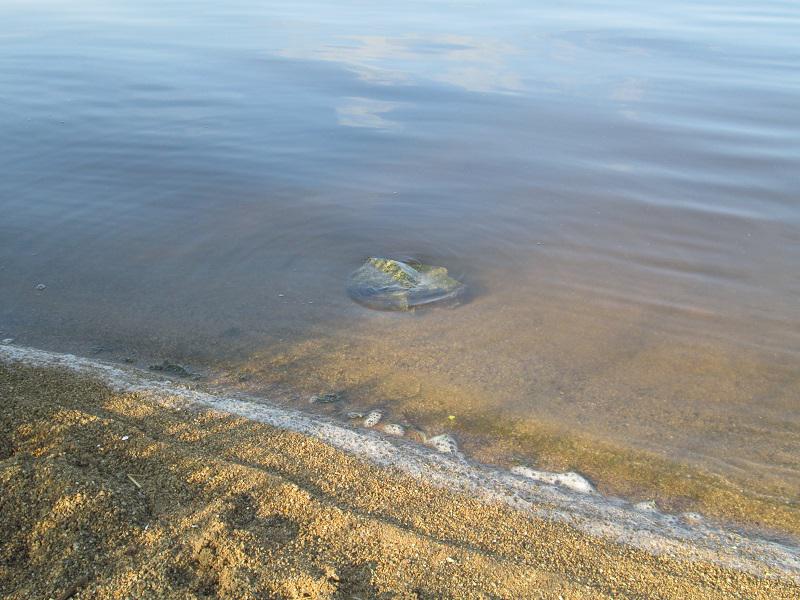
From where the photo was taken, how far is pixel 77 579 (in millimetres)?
2643

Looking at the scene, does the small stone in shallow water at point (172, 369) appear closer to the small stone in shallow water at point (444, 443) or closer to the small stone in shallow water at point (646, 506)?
the small stone in shallow water at point (444, 443)

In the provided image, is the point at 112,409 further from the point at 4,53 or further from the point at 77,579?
the point at 4,53

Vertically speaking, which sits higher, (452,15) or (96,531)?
(452,15)

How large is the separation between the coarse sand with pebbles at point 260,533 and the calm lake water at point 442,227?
1.09m

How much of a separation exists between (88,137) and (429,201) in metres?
4.59

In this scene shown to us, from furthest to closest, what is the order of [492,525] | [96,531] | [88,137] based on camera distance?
[88,137] < [492,525] < [96,531]

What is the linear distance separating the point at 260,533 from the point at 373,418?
4.71ft

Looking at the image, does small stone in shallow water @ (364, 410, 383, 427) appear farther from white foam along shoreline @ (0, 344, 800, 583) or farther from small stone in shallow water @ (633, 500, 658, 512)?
small stone in shallow water @ (633, 500, 658, 512)

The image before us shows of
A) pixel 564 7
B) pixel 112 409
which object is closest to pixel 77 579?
pixel 112 409

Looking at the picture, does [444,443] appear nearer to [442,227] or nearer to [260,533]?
[260,533]

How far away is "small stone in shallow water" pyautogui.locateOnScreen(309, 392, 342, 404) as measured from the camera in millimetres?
4438

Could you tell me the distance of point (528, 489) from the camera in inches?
138

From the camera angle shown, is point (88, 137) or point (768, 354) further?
point (88, 137)

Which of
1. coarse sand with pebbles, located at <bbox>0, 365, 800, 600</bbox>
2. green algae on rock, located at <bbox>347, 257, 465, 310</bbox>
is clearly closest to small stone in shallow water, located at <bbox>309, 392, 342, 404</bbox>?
coarse sand with pebbles, located at <bbox>0, 365, 800, 600</bbox>
